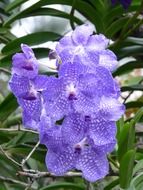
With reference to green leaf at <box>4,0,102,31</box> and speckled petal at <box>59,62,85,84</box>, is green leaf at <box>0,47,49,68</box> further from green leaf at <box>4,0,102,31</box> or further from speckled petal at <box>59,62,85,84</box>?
speckled petal at <box>59,62,85,84</box>

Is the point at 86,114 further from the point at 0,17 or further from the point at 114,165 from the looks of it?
the point at 0,17

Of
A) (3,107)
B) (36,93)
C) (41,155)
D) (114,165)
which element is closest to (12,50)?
(3,107)

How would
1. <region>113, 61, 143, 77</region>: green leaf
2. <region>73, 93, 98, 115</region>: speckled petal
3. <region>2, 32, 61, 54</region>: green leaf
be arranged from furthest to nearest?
<region>113, 61, 143, 77</region>: green leaf
<region>2, 32, 61, 54</region>: green leaf
<region>73, 93, 98, 115</region>: speckled petal

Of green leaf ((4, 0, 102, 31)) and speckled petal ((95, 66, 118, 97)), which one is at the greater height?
green leaf ((4, 0, 102, 31))

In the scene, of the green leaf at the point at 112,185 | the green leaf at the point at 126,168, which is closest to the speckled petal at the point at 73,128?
the green leaf at the point at 126,168

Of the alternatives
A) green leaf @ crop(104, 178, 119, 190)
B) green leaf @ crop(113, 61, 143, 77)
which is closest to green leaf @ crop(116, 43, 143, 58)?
green leaf @ crop(113, 61, 143, 77)

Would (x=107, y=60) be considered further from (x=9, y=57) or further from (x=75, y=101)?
(x=9, y=57)

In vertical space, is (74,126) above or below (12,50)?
below
